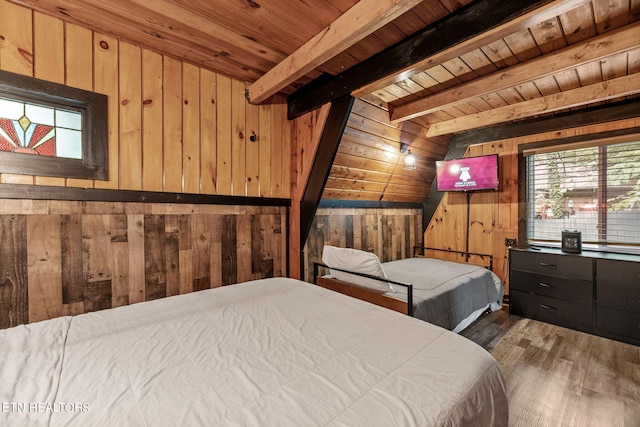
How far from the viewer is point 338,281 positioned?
2.55 m

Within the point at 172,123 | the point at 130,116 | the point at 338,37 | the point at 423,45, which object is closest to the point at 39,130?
the point at 130,116

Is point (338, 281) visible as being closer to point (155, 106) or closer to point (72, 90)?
point (155, 106)

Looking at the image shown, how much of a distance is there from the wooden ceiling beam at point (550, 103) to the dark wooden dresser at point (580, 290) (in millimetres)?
1497

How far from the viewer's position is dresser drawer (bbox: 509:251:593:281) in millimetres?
2764

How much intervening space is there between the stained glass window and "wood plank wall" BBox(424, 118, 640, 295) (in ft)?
14.0

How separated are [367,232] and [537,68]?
2.34 metres

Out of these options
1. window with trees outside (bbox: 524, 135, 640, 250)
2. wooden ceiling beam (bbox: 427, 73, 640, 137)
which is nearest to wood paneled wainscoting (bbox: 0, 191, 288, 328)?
wooden ceiling beam (bbox: 427, 73, 640, 137)

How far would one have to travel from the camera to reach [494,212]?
370cm

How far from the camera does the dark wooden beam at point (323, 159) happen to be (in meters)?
2.30

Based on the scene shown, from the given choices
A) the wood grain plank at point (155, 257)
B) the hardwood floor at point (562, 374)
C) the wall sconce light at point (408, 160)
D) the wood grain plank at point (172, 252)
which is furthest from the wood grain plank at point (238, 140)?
the hardwood floor at point (562, 374)

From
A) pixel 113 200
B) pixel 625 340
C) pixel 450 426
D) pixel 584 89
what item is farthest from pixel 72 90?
pixel 625 340

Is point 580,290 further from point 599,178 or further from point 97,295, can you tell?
point 97,295

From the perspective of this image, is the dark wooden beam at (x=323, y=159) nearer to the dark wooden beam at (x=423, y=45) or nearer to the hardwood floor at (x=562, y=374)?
the dark wooden beam at (x=423, y=45)

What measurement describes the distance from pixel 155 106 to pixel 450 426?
2450mm
